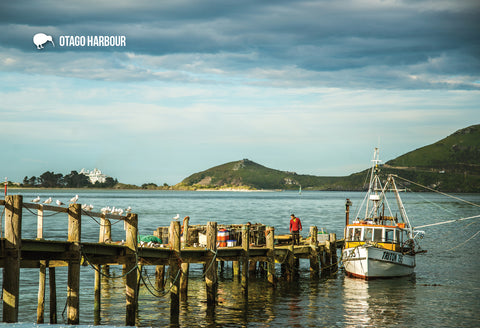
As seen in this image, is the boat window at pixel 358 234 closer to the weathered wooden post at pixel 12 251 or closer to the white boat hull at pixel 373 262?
the white boat hull at pixel 373 262

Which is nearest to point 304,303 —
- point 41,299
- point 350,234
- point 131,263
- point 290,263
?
point 290,263

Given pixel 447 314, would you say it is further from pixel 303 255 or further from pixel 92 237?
pixel 92 237

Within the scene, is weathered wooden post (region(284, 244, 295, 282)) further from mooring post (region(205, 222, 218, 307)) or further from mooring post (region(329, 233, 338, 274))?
mooring post (region(205, 222, 218, 307))

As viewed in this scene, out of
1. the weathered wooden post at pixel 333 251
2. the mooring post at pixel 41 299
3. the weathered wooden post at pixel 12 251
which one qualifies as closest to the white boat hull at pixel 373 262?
the weathered wooden post at pixel 333 251

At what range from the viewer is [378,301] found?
29703 millimetres

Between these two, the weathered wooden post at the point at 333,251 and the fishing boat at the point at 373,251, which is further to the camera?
the weathered wooden post at the point at 333,251

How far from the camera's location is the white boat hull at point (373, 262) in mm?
34688

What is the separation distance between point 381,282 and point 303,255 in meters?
5.27

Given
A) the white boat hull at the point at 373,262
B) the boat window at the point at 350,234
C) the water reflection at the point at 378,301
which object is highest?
the boat window at the point at 350,234

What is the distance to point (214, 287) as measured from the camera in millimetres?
25375

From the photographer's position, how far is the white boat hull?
34.7 meters

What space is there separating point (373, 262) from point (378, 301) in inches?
209

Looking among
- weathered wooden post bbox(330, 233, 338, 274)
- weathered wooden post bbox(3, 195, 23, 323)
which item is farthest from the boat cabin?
weathered wooden post bbox(3, 195, 23, 323)

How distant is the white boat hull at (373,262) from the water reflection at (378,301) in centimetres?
47
